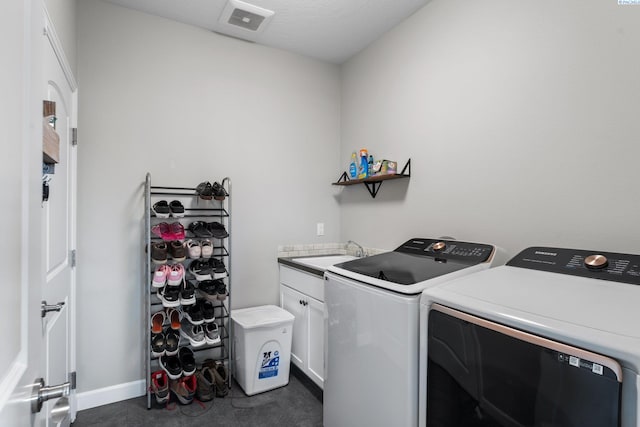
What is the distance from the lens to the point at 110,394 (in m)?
2.12

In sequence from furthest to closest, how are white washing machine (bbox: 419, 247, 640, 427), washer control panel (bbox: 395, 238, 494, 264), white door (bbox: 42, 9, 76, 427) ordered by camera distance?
washer control panel (bbox: 395, 238, 494, 264)
white door (bbox: 42, 9, 76, 427)
white washing machine (bbox: 419, 247, 640, 427)

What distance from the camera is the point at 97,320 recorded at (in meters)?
2.11

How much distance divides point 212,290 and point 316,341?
777mm

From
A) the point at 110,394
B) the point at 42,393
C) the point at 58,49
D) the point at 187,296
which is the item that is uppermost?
the point at 58,49

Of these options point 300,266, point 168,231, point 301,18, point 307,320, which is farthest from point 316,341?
point 301,18

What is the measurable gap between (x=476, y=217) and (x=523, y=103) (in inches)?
24.8

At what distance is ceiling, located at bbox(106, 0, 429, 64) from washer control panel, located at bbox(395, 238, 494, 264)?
159 cm

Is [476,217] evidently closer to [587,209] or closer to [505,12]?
[587,209]

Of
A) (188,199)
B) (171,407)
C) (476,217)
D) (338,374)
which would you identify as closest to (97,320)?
(171,407)

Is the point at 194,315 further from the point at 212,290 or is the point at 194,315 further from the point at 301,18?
the point at 301,18

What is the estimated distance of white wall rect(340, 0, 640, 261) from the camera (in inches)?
A: 51.8

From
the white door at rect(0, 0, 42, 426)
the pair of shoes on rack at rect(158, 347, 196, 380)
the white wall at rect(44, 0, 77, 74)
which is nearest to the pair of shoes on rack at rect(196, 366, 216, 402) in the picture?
the pair of shoes on rack at rect(158, 347, 196, 380)

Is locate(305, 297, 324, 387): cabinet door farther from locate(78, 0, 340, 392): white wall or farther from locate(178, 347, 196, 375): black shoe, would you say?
locate(178, 347, 196, 375): black shoe

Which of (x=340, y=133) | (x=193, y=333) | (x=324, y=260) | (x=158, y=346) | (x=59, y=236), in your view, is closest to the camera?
(x=59, y=236)
